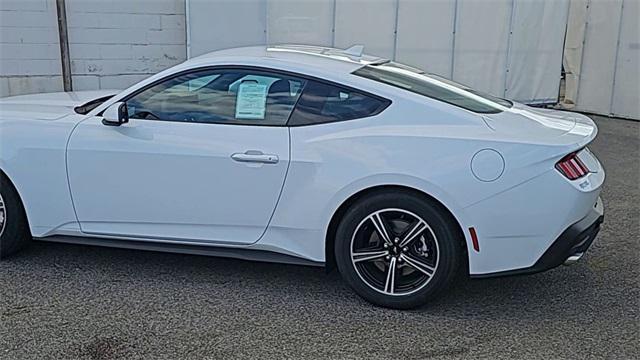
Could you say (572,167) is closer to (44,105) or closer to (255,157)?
(255,157)

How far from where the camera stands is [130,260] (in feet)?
14.6

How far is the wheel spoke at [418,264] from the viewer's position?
3.68 meters

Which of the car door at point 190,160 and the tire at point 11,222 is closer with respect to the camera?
the car door at point 190,160

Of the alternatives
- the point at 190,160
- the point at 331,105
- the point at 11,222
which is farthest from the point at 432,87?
the point at 11,222

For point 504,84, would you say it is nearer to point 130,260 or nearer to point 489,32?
point 489,32

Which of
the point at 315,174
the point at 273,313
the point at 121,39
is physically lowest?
the point at 273,313

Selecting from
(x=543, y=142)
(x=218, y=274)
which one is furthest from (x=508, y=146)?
(x=218, y=274)

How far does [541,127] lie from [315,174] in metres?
1.31

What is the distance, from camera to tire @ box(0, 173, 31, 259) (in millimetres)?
4203

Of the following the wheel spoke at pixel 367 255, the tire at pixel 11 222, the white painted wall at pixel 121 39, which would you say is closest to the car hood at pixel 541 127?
the wheel spoke at pixel 367 255

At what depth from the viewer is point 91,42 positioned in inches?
340

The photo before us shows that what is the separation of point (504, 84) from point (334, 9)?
3.21 meters

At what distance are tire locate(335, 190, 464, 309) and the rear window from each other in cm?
50

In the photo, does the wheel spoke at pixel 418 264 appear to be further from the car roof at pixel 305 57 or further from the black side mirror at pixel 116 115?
the black side mirror at pixel 116 115
